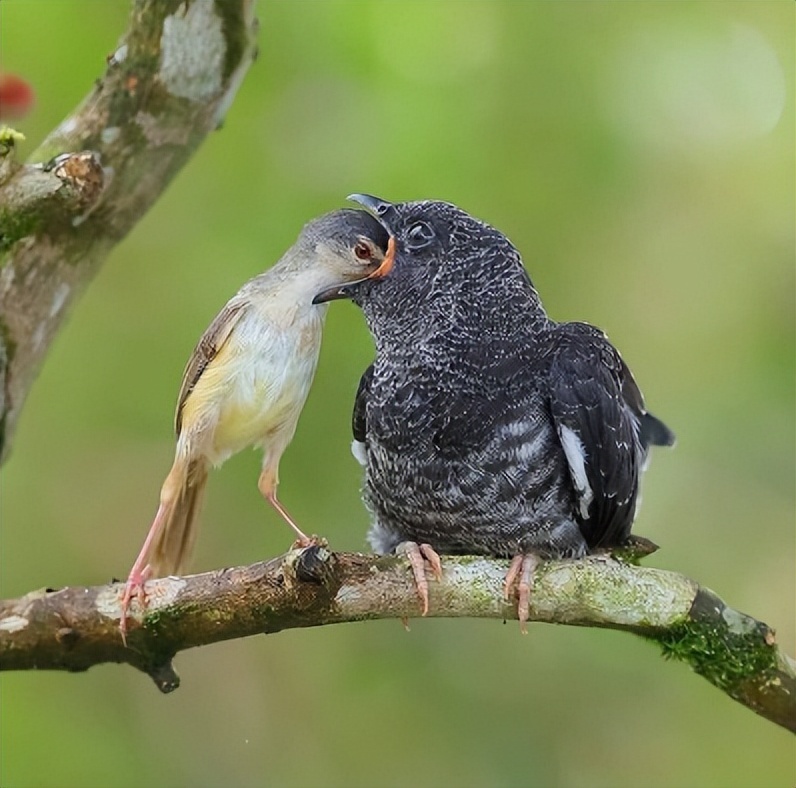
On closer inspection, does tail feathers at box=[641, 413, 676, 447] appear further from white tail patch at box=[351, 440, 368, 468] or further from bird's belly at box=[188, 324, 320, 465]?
bird's belly at box=[188, 324, 320, 465]

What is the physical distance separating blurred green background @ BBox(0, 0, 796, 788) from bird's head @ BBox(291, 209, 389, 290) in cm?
145

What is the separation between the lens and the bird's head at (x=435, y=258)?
263cm

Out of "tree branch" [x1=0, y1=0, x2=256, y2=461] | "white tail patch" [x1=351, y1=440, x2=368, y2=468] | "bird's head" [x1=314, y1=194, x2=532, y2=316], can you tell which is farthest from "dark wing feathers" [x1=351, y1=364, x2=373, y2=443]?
"tree branch" [x1=0, y1=0, x2=256, y2=461]

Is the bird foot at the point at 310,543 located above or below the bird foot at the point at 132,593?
above

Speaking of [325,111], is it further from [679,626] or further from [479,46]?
[679,626]

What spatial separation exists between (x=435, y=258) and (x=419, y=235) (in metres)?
0.07

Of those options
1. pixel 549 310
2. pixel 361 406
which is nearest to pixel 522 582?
pixel 361 406

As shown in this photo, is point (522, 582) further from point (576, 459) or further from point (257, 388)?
point (257, 388)

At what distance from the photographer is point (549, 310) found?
425cm

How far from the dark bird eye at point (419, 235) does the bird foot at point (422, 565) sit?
2.54ft

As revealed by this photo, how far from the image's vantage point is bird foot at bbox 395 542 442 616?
216 centimetres

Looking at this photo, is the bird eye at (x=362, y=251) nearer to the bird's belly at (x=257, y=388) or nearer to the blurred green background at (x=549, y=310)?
the bird's belly at (x=257, y=388)

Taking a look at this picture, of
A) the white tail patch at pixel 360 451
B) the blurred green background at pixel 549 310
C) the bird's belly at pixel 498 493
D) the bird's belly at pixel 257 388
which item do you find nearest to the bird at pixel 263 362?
Answer: the bird's belly at pixel 257 388

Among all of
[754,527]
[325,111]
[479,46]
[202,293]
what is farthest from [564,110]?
[754,527]
